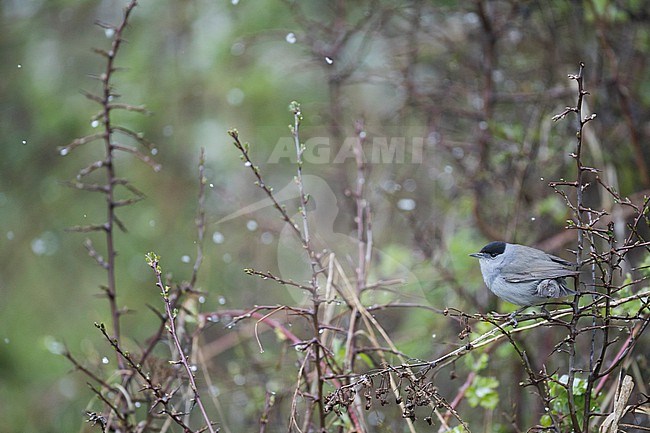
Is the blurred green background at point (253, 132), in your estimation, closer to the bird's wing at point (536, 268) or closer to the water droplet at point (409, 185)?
the water droplet at point (409, 185)

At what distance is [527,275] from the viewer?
161 cm

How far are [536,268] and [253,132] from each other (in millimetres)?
3199

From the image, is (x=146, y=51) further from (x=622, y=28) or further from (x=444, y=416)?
(x=444, y=416)

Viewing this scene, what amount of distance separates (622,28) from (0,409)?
4.08m

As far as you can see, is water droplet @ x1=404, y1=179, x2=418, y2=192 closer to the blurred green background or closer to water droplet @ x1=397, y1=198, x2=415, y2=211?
the blurred green background

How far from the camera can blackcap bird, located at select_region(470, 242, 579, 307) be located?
157cm

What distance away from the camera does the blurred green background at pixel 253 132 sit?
11.3 ft

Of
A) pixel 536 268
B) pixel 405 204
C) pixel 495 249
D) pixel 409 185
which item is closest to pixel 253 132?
pixel 409 185

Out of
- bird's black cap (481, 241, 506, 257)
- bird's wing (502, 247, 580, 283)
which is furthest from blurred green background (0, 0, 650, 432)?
bird's wing (502, 247, 580, 283)

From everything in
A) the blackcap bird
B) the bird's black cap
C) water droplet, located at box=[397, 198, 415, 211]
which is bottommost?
the blackcap bird

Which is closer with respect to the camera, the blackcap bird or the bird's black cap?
the blackcap bird

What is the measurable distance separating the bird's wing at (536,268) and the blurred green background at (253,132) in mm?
1649

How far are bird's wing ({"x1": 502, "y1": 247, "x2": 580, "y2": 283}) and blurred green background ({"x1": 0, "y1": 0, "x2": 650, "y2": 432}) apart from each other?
64.9 inches

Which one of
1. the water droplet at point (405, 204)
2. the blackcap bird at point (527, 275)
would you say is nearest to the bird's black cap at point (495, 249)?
the blackcap bird at point (527, 275)
